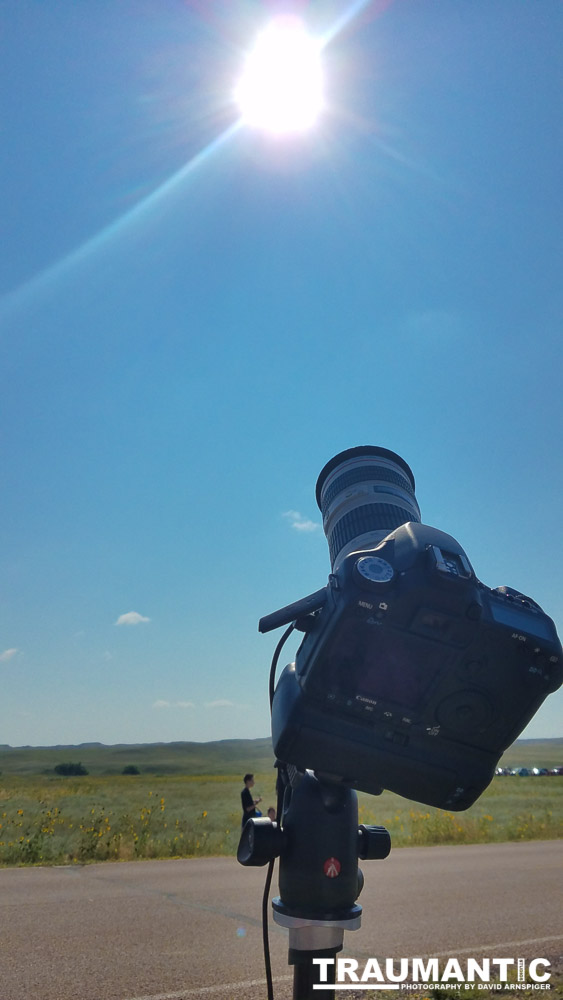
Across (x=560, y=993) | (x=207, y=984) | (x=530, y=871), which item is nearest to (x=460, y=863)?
(x=530, y=871)

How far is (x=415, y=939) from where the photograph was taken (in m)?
6.70

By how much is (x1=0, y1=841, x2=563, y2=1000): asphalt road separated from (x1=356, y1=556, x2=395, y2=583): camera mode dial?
482cm

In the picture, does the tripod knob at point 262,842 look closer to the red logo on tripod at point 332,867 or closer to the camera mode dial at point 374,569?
the red logo on tripod at point 332,867

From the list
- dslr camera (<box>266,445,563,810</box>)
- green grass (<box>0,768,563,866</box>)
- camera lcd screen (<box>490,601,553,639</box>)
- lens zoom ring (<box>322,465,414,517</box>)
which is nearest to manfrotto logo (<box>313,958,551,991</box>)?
dslr camera (<box>266,445,563,810</box>)

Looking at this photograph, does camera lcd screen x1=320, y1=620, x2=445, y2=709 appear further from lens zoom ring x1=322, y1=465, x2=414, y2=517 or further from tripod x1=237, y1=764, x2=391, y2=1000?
lens zoom ring x1=322, y1=465, x2=414, y2=517

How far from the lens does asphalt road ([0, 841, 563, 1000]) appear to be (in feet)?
17.5

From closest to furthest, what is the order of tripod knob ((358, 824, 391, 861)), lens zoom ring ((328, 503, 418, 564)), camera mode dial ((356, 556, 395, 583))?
camera mode dial ((356, 556, 395, 583))
tripod knob ((358, 824, 391, 861))
lens zoom ring ((328, 503, 418, 564))

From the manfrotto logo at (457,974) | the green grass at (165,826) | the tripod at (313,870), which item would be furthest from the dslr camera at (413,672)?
the green grass at (165,826)

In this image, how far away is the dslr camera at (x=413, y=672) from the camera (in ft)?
6.48

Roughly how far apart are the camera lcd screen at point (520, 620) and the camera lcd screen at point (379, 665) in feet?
0.82

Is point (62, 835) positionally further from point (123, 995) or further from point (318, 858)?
point (318, 858)

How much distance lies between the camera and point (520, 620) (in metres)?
2.09

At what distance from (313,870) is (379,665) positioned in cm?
93

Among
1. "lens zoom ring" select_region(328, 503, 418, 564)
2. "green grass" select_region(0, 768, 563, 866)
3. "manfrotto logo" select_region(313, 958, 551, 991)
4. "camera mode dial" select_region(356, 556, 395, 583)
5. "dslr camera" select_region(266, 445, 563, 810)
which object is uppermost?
"lens zoom ring" select_region(328, 503, 418, 564)
